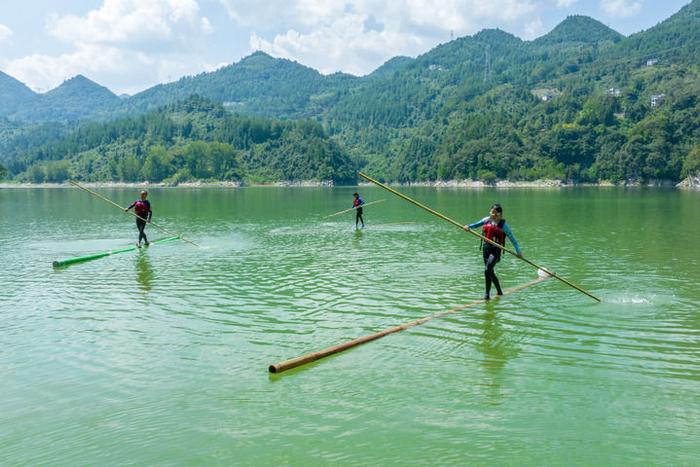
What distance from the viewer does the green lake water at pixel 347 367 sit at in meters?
8.39

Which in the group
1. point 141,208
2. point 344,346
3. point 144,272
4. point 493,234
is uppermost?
point 141,208

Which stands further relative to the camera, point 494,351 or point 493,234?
point 493,234

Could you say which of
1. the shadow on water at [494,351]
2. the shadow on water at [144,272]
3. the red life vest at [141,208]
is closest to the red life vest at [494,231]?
the shadow on water at [494,351]

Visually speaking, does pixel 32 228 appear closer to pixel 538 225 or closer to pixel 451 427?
pixel 538 225

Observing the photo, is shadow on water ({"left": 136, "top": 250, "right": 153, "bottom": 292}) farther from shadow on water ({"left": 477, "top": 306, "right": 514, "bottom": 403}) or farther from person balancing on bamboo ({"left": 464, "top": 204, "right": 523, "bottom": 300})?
shadow on water ({"left": 477, "top": 306, "right": 514, "bottom": 403})

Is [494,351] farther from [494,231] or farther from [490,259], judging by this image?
[494,231]

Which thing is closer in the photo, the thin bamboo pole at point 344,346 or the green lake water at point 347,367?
the green lake water at point 347,367

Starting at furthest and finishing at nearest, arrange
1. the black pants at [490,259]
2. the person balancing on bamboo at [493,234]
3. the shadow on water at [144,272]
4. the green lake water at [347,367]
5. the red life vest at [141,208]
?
the red life vest at [141,208] < the shadow on water at [144,272] < the black pants at [490,259] < the person balancing on bamboo at [493,234] < the green lake water at [347,367]

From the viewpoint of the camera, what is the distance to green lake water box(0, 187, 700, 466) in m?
8.39

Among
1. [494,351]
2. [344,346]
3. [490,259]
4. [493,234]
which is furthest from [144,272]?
[494,351]

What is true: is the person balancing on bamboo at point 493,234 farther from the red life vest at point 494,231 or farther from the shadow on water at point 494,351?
the shadow on water at point 494,351

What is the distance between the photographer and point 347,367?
11562mm

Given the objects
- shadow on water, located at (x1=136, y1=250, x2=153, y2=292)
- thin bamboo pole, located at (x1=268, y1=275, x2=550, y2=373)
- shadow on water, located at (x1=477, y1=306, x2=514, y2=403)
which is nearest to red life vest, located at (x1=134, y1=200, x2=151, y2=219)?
shadow on water, located at (x1=136, y1=250, x2=153, y2=292)

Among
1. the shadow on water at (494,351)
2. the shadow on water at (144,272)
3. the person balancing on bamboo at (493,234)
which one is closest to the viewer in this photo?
the shadow on water at (494,351)
